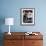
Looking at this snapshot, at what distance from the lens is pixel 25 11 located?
4.55 metres

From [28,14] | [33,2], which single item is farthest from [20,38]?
[33,2]

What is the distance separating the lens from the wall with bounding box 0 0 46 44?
457 cm

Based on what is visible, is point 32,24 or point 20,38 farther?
point 32,24

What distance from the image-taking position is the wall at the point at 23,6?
457 centimetres

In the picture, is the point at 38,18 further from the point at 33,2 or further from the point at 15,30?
the point at 15,30

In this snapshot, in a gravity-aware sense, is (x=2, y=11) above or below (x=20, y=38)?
above

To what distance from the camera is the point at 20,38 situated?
13.1 feet

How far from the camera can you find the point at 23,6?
456 centimetres

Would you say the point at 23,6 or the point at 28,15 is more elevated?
the point at 23,6

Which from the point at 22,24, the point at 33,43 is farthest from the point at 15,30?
the point at 33,43

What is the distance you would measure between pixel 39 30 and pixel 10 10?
4.00 ft

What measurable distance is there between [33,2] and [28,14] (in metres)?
0.45

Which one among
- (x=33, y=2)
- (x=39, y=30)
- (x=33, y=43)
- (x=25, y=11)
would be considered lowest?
(x=33, y=43)

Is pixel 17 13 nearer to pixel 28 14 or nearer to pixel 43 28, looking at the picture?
pixel 28 14
